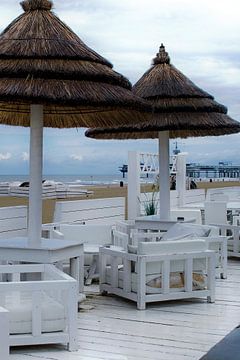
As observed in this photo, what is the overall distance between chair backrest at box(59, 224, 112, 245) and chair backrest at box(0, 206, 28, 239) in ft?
1.76

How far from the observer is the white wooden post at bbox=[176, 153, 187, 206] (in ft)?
38.2

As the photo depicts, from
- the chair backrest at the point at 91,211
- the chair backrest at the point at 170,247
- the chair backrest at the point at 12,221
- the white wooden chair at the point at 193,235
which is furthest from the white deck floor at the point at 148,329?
the chair backrest at the point at 91,211

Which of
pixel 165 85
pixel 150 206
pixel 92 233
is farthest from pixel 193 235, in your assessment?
pixel 150 206

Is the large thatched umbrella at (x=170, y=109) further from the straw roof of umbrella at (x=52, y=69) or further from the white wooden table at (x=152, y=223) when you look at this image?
the straw roof of umbrella at (x=52, y=69)

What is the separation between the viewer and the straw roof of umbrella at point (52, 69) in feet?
15.8

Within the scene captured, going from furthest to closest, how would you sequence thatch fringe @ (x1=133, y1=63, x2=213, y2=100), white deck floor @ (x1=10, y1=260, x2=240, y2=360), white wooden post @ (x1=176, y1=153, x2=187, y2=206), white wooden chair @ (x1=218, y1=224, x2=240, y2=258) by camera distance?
white wooden post @ (x1=176, y1=153, x2=187, y2=206)
white wooden chair @ (x1=218, y1=224, x2=240, y2=258)
thatch fringe @ (x1=133, y1=63, x2=213, y2=100)
white deck floor @ (x1=10, y1=260, x2=240, y2=360)

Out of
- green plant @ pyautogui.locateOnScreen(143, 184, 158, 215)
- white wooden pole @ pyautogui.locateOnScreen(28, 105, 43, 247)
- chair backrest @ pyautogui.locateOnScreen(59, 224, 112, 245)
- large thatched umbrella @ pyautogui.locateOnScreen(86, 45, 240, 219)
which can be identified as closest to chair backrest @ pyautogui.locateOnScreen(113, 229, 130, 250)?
chair backrest @ pyautogui.locateOnScreen(59, 224, 112, 245)

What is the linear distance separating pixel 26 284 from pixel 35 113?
1.74 metres

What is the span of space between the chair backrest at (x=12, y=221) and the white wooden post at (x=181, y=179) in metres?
4.94

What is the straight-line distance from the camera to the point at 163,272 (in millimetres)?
5488

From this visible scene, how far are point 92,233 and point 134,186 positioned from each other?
275 centimetres

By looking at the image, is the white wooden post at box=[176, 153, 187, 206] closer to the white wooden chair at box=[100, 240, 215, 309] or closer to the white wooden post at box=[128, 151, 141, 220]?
the white wooden post at box=[128, 151, 141, 220]

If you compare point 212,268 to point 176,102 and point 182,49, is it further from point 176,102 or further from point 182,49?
point 182,49

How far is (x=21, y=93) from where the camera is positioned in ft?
15.6
